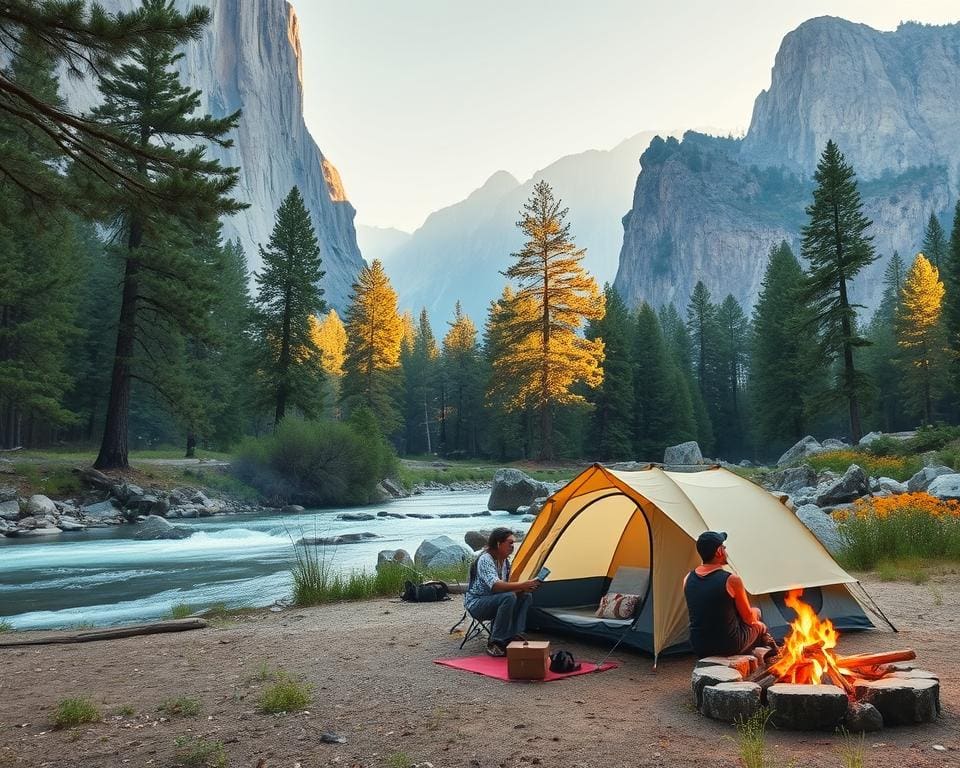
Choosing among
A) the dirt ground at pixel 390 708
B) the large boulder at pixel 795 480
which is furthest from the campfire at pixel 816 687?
the large boulder at pixel 795 480

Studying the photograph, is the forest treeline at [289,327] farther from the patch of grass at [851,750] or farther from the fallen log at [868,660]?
the fallen log at [868,660]

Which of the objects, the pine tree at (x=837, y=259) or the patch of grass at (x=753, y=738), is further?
the pine tree at (x=837, y=259)

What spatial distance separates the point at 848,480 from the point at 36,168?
17.2 metres

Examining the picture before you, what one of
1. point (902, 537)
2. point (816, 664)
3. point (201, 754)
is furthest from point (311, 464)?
point (816, 664)

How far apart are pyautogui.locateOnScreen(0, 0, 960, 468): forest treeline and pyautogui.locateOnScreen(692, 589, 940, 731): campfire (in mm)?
4735

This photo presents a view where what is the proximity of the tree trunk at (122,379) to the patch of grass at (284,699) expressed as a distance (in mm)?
20393

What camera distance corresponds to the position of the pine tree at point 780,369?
4447cm

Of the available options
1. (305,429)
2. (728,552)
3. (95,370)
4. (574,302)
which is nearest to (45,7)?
(728,552)

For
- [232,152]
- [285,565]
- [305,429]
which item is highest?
[232,152]

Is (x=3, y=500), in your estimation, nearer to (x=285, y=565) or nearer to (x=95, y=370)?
(x=285, y=565)

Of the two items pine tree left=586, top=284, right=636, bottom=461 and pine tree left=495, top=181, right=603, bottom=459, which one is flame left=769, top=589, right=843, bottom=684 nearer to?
pine tree left=495, top=181, right=603, bottom=459

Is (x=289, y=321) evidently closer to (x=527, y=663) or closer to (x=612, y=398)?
(x=612, y=398)

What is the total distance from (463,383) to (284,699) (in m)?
58.0

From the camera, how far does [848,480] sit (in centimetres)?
1777
